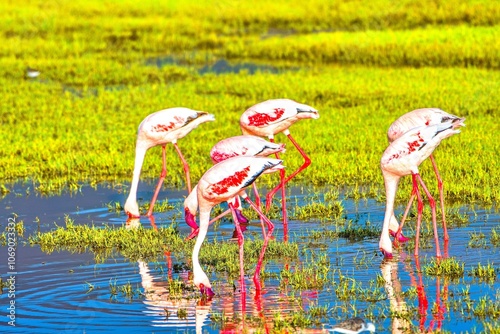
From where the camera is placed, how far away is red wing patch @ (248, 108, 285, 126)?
10.7m

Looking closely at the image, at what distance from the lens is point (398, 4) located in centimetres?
2553

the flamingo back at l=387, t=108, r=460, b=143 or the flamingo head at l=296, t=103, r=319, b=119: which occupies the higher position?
the flamingo head at l=296, t=103, r=319, b=119

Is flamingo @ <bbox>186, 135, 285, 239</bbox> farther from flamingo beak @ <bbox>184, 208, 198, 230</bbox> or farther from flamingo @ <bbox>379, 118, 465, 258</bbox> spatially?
flamingo @ <bbox>379, 118, 465, 258</bbox>

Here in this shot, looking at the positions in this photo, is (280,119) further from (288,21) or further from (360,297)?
(288,21)

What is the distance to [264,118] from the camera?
10.8 metres

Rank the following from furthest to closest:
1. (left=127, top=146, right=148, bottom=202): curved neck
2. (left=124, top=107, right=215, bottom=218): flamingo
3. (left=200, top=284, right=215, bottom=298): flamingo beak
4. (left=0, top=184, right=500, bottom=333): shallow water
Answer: (left=124, top=107, right=215, bottom=218): flamingo
(left=127, top=146, right=148, bottom=202): curved neck
(left=200, top=284, right=215, bottom=298): flamingo beak
(left=0, top=184, right=500, bottom=333): shallow water

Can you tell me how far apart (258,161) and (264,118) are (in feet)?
7.98

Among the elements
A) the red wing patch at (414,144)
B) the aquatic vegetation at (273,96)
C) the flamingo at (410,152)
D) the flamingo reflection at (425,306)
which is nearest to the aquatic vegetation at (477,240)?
the aquatic vegetation at (273,96)

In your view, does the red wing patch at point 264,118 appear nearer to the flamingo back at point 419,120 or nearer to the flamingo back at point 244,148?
the flamingo back at point 244,148

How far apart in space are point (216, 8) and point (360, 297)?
74.2 feet

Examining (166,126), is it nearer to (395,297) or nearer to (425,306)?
(395,297)

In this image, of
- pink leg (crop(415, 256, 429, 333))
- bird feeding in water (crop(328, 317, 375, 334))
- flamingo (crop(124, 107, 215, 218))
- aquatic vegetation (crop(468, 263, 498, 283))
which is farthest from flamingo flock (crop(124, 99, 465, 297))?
bird feeding in water (crop(328, 317, 375, 334))

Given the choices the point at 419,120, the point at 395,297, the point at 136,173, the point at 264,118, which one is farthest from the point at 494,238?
the point at 136,173

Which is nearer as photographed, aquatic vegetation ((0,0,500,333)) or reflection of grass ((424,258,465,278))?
reflection of grass ((424,258,465,278))
